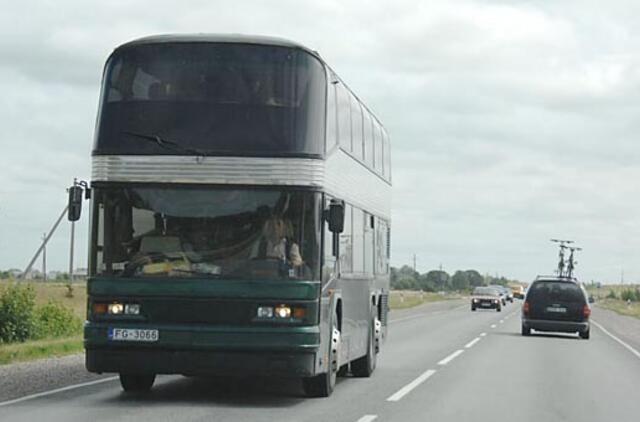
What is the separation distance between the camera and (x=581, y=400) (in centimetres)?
1602

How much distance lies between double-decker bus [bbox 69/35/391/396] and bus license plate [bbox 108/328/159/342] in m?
0.01

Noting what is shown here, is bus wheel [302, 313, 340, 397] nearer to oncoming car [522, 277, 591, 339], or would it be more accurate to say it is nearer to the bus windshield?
the bus windshield

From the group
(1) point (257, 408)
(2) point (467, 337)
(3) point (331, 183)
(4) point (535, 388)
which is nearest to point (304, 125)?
(3) point (331, 183)

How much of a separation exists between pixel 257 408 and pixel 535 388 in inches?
207

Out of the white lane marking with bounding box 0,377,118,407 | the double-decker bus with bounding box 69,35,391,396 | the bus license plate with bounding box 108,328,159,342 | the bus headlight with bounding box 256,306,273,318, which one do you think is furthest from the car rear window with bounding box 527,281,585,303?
the bus license plate with bounding box 108,328,159,342

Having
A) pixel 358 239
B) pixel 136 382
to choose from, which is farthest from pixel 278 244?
pixel 358 239

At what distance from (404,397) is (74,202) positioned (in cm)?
472

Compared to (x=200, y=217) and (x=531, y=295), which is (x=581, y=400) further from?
(x=531, y=295)

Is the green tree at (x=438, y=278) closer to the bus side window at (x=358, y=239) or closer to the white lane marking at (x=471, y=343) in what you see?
the white lane marking at (x=471, y=343)

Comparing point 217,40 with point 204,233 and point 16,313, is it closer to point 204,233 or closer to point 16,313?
point 204,233

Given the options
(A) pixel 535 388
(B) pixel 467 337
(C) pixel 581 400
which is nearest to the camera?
(C) pixel 581 400

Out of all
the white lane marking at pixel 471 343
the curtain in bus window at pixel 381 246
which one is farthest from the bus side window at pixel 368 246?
the white lane marking at pixel 471 343

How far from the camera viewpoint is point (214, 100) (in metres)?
14.1

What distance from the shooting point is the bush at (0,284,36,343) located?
27.4 m
